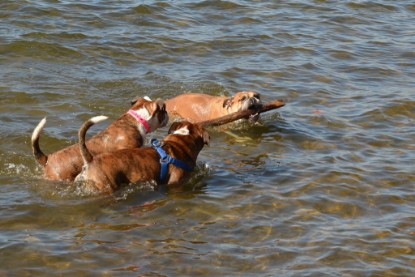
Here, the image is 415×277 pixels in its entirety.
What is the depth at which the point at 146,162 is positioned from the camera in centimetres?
859

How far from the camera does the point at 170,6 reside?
56.2ft

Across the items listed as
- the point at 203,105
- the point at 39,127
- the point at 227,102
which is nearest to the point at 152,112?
the point at 39,127

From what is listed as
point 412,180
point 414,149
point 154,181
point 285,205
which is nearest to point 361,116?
point 414,149

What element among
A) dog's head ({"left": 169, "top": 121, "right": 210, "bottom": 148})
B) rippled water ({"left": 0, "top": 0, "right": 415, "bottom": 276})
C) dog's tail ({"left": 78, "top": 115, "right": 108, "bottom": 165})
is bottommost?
rippled water ({"left": 0, "top": 0, "right": 415, "bottom": 276})

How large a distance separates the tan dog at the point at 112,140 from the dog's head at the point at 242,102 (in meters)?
1.86

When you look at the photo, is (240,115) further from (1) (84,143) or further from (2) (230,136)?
(1) (84,143)

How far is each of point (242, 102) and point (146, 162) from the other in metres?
3.11

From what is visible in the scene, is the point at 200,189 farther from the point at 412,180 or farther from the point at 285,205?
the point at 412,180

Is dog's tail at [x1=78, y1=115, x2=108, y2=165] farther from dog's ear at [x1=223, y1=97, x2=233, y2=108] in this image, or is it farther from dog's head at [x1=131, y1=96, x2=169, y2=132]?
dog's ear at [x1=223, y1=97, x2=233, y2=108]

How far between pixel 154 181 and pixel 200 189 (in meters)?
0.61

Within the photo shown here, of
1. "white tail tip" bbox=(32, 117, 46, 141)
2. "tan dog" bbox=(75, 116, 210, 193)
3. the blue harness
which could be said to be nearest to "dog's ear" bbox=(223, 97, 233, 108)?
"tan dog" bbox=(75, 116, 210, 193)

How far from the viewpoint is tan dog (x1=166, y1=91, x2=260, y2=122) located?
37.8 feet

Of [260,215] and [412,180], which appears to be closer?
[260,215]

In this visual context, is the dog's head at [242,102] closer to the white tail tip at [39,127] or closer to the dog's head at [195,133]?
the dog's head at [195,133]
